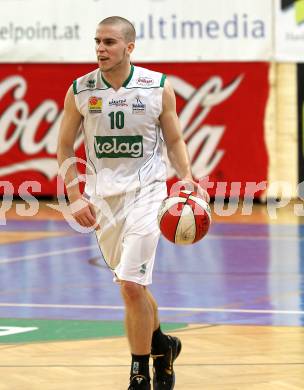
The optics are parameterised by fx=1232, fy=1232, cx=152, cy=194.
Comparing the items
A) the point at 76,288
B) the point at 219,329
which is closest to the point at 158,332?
the point at 219,329

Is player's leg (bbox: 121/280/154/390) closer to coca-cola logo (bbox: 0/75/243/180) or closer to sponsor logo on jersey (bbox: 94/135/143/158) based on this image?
sponsor logo on jersey (bbox: 94/135/143/158)

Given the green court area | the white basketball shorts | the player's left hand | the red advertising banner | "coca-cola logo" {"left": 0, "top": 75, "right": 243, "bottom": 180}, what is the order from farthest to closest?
"coca-cola logo" {"left": 0, "top": 75, "right": 243, "bottom": 180} → the red advertising banner → the green court area → the player's left hand → the white basketball shorts

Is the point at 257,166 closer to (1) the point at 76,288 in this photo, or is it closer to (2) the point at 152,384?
(1) the point at 76,288

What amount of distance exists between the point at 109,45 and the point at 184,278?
566 centimetres

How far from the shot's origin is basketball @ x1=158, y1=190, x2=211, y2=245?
737cm

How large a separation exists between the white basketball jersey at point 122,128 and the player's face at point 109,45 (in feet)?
0.68

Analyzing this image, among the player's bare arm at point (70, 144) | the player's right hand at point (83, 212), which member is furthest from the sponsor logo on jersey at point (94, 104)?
the player's right hand at point (83, 212)

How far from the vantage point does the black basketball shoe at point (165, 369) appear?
778cm

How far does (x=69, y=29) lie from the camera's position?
2005 centimetres

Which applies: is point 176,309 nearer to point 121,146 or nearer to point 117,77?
point 121,146

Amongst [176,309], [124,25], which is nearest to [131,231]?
[124,25]

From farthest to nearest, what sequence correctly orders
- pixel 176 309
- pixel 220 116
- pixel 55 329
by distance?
1. pixel 220 116
2. pixel 176 309
3. pixel 55 329

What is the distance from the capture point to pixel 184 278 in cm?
1288

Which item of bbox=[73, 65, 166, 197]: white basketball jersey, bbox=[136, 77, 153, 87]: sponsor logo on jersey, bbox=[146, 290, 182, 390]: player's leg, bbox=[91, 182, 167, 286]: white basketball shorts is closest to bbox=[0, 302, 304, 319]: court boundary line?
Result: bbox=[146, 290, 182, 390]: player's leg
